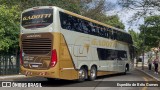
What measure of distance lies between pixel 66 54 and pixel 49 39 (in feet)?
4.53

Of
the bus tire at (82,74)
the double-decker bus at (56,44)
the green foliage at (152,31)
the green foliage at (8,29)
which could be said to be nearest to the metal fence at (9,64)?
the green foliage at (8,29)

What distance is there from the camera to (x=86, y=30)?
2061 cm

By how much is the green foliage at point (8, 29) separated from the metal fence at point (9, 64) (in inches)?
31.0

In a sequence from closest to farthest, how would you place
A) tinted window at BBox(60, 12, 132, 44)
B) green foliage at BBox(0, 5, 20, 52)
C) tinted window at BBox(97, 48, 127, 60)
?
1. tinted window at BBox(60, 12, 132, 44)
2. tinted window at BBox(97, 48, 127, 60)
3. green foliage at BBox(0, 5, 20, 52)

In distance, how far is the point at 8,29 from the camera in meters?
24.6

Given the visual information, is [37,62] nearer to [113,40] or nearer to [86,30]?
[86,30]

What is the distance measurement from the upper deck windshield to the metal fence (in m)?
A: 7.72

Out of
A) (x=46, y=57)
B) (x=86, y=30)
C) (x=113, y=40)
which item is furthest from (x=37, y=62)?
(x=113, y=40)

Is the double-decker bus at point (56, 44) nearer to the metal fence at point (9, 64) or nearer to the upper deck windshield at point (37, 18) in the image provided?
the upper deck windshield at point (37, 18)

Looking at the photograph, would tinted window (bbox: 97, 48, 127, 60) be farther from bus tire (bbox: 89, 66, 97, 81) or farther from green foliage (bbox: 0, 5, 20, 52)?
green foliage (bbox: 0, 5, 20, 52)

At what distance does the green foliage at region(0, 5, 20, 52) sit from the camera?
2388cm

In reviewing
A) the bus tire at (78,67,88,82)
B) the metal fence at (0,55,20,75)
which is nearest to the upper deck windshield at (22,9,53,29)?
the bus tire at (78,67,88,82)

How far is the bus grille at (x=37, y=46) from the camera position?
1725cm

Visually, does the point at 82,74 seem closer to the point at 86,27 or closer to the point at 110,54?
the point at 86,27
